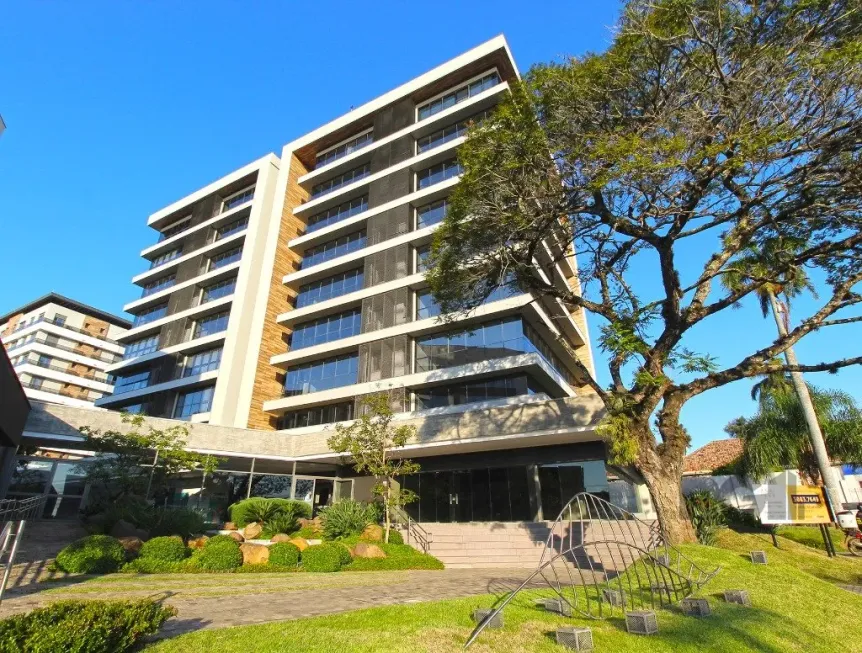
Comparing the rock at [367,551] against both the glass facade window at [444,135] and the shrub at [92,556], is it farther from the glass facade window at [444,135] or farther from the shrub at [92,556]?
the glass facade window at [444,135]

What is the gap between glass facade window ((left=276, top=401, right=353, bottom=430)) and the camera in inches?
1155

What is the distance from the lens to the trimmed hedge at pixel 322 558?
15.3m

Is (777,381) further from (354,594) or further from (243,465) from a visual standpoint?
(243,465)

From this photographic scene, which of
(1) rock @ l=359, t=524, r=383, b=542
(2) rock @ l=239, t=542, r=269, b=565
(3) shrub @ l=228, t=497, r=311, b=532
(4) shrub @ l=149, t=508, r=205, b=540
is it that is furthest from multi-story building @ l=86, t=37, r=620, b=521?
(2) rock @ l=239, t=542, r=269, b=565

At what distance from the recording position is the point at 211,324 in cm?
3794

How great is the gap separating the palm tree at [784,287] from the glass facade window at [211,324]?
3315 centimetres

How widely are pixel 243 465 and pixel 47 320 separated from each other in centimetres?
5389

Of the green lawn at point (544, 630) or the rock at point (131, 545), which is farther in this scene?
the rock at point (131, 545)

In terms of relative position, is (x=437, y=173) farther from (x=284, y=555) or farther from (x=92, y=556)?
(x=92, y=556)

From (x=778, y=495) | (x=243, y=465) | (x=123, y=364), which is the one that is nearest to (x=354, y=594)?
(x=778, y=495)

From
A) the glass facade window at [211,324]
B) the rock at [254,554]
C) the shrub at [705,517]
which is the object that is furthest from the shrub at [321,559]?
the glass facade window at [211,324]

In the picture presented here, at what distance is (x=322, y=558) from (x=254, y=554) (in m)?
2.17

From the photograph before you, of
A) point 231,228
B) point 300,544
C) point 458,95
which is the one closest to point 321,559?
point 300,544

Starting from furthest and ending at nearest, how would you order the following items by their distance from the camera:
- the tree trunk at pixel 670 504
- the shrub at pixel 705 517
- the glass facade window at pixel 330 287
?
the glass facade window at pixel 330 287
the shrub at pixel 705 517
the tree trunk at pixel 670 504
